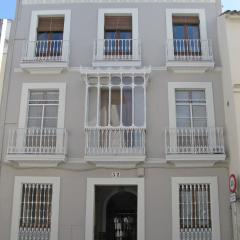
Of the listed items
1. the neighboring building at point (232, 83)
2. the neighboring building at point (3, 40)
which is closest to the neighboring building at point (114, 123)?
the neighboring building at point (3, 40)

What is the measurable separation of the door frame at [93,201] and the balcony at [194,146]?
1.35m

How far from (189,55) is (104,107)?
3468mm

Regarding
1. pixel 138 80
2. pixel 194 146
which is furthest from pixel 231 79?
pixel 138 80

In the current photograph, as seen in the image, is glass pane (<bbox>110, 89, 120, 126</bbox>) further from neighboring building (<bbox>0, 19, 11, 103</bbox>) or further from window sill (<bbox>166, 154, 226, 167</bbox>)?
neighboring building (<bbox>0, 19, 11, 103</bbox>)

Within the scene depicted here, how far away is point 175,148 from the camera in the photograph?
12656 mm

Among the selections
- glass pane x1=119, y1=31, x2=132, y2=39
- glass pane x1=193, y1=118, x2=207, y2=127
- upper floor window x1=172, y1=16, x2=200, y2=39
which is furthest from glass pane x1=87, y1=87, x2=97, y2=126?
upper floor window x1=172, y1=16, x2=200, y2=39

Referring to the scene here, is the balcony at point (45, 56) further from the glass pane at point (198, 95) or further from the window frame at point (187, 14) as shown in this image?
the glass pane at point (198, 95)

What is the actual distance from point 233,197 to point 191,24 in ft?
22.2

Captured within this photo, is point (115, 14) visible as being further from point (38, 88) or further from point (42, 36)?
point (38, 88)

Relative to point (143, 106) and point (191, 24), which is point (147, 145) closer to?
point (143, 106)

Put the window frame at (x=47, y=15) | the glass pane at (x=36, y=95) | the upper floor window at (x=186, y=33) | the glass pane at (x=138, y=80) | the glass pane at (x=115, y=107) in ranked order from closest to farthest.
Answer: the glass pane at (x=115, y=107) → the glass pane at (x=138, y=80) → the glass pane at (x=36, y=95) → the upper floor window at (x=186, y=33) → the window frame at (x=47, y=15)

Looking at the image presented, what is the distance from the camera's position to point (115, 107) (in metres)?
13.7

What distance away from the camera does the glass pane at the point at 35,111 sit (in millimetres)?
13692

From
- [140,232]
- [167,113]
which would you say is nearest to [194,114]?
[167,113]
